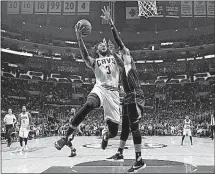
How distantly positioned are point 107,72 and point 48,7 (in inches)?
133

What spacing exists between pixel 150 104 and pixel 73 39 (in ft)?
15.3

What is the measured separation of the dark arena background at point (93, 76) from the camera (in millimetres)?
6645

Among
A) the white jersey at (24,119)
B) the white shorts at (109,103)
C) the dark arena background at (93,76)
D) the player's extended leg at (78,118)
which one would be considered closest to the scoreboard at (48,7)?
the dark arena background at (93,76)

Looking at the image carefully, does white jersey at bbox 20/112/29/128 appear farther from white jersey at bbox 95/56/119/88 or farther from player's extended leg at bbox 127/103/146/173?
player's extended leg at bbox 127/103/146/173

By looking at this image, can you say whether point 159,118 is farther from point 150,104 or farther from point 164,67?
point 164,67

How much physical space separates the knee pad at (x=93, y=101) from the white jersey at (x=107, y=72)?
250 mm

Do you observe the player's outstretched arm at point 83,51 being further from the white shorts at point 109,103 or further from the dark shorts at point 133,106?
the dark shorts at point 133,106

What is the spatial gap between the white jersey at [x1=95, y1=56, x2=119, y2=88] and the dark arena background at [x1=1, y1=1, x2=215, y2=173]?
1.46 meters

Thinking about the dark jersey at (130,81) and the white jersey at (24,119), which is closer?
the dark jersey at (130,81)

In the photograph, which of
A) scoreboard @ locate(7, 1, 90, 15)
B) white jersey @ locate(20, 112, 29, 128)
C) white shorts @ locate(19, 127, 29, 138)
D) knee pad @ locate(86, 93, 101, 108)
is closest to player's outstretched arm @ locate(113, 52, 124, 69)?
knee pad @ locate(86, 93, 101, 108)

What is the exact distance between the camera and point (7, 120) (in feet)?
25.2

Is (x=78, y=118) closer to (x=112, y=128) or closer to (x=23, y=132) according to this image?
(x=112, y=128)

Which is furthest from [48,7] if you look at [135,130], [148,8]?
[135,130]

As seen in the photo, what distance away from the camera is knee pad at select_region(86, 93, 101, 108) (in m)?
3.50
